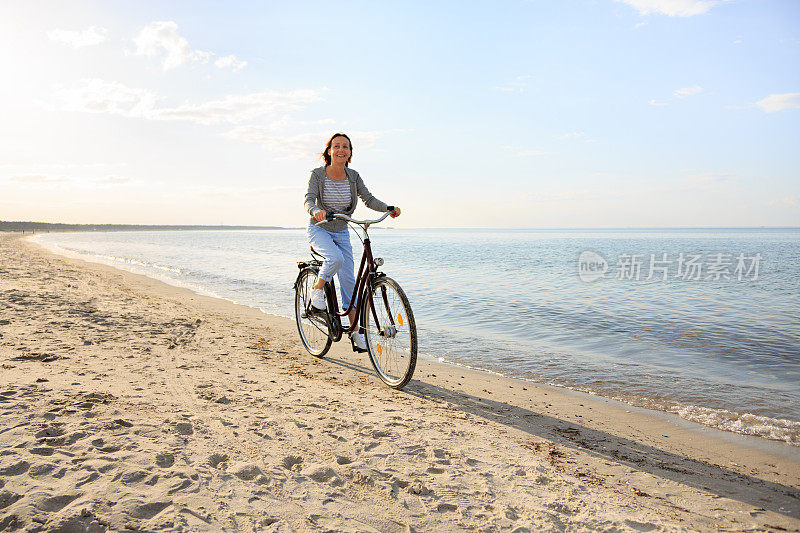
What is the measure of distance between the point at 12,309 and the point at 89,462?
6.43 meters

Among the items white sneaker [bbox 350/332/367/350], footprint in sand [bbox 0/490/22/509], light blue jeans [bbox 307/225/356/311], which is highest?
light blue jeans [bbox 307/225/356/311]

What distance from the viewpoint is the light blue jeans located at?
498cm

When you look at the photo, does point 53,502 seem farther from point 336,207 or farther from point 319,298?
point 336,207

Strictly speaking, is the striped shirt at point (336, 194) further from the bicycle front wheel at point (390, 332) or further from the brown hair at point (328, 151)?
the bicycle front wheel at point (390, 332)

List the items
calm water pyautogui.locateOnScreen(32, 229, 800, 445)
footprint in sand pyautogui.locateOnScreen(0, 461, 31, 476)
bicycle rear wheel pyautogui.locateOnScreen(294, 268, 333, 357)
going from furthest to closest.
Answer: bicycle rear wheel pyautogui.locateOnScreen(294, 268, 333, 357), calm water pyautogui.locateOnScreen(32, 229, 800, 445), footprint in sand pyautogui.locateOnScreen(0, 461, 31, 476)

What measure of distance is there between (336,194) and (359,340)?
162 centimetres

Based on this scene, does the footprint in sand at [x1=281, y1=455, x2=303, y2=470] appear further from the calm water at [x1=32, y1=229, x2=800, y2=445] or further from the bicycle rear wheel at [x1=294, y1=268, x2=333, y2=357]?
the calm water at [x1=32, y1=229, x2=800, y2=445]

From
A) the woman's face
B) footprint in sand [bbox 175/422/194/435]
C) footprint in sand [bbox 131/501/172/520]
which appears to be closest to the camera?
footprint in sand [bbox 131/501/172/520]

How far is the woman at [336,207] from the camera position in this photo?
5020mm

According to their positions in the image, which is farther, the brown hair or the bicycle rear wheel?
the bicycle rear wheel

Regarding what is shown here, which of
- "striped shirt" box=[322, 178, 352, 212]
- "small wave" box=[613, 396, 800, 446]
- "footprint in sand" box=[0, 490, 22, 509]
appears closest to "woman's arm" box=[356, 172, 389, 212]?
"striped shirt" box=[322, 178, 352, 212]

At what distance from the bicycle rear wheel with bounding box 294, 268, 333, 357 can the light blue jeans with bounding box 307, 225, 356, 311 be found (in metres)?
0.57

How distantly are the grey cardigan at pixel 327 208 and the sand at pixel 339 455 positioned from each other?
5.41ft

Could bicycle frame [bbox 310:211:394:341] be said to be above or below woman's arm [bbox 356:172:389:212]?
below
